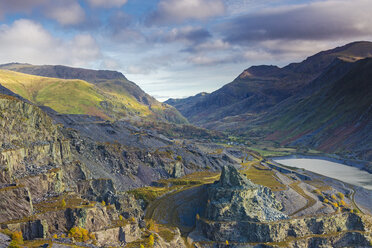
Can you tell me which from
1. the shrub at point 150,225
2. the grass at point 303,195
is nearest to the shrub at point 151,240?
the shrub at point 150,225

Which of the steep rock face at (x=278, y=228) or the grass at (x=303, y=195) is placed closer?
the steep rock face at (x=278, y=228)

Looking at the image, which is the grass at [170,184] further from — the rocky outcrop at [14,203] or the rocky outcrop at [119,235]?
the rocky outcrop at [14,203]

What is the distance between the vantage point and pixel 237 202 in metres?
116

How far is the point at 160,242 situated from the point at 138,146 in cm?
10001

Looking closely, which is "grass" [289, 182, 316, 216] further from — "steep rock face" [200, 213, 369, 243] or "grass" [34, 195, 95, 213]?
"grass" [34, 195, 95, 213]

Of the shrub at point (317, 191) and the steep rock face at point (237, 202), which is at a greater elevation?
the steep rock face at point (237, 202)

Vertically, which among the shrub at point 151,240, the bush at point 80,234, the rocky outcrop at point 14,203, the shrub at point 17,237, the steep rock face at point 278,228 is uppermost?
the rocky outcrop at point 14,203

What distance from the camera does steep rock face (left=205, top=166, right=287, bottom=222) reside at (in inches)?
4473

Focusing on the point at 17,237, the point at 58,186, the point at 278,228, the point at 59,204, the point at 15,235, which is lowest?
the point at 278,228

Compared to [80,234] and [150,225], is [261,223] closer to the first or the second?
[150,225]

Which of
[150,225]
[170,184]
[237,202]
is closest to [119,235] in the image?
[150,225]

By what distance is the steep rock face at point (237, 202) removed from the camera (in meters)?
114

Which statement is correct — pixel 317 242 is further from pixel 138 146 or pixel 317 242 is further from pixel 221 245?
pixel 138 146

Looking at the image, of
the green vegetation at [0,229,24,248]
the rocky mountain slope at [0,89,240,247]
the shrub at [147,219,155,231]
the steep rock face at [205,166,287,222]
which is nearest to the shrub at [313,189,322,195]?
the steep rock face at [205,166,287,222]
